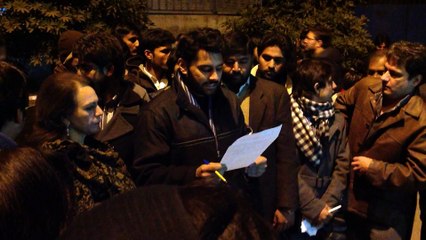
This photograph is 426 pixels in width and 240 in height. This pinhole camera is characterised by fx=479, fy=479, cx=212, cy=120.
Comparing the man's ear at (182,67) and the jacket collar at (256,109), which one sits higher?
the man's ear at (182,67)

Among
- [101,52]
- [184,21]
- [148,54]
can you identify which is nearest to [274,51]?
[148,54]

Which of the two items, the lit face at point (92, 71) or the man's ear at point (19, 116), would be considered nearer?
the man's ear at point (19, 116)

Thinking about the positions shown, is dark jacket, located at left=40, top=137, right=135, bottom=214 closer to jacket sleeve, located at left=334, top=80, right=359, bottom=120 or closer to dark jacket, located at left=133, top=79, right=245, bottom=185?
dark jacket, located at left=133, top=79, right=245, bottom=185

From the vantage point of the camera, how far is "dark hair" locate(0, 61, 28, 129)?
2164 millimetres

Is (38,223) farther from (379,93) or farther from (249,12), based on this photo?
(249,12)

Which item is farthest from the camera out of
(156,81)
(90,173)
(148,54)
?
(148,54)

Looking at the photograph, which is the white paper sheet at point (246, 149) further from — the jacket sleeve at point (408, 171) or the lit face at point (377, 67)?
the lit face at point (377, 67)

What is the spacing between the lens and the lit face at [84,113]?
225cm

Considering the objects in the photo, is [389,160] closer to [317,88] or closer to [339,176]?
[339,176]

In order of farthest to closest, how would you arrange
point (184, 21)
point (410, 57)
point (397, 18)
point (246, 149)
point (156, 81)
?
point (397, 18) < point (184, 21) < point (156, 81) < point (410, 57) < point (246, 149)

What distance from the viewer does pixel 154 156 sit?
2.54 metres

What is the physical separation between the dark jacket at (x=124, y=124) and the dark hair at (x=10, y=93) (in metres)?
0.66

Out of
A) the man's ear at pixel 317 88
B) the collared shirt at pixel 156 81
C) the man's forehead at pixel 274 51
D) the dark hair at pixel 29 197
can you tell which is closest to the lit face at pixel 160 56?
the collared shirt at pixel 156 81

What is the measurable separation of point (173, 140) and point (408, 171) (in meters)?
1.47
